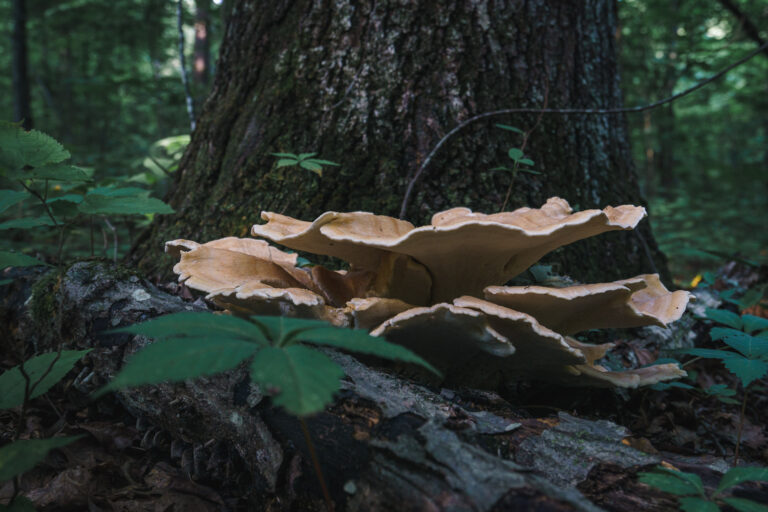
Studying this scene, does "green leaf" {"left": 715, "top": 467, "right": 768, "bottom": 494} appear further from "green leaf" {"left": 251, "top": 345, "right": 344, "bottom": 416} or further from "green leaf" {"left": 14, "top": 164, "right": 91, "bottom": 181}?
"green leaf" {"left": 14, "top": 164, "right": 91, "bottom": 181}

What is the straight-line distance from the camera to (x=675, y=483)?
3.96 feet

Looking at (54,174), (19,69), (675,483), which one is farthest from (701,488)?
(19,69)

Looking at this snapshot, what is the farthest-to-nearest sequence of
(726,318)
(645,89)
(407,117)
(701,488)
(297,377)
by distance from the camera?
(645,89) < (407,117) < (726,318) < (701,488) < (297,377)

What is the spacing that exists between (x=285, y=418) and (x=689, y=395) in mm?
2592

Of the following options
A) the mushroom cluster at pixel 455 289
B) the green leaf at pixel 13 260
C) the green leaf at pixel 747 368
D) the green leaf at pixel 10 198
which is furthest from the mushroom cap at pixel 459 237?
the green leaf at pixel 10 198

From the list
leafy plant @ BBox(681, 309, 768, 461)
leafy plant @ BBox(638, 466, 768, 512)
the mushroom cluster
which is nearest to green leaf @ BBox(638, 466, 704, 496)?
leafy plant @ BBox(638, 466, 768, 512)

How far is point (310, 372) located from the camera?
995 millimetres

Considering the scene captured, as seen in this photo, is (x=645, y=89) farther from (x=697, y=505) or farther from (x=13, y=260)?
(x=13, y=260)

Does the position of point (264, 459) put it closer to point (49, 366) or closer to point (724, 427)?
point (49, 366)

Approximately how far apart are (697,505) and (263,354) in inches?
43.0

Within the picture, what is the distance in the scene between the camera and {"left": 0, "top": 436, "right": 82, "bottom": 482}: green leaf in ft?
3.66

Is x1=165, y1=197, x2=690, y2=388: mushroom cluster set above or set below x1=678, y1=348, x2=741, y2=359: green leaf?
above

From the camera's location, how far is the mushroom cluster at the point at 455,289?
5.36ft

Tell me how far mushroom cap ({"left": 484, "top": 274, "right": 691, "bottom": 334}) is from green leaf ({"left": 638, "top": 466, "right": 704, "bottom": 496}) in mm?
614
